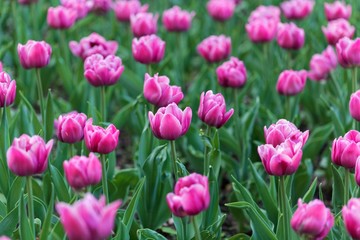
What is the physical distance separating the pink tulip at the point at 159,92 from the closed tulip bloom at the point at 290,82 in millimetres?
603

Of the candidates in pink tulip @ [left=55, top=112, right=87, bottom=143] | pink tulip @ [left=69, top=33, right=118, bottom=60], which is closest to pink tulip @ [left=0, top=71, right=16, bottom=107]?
pink tulip @ [left=55, top=112, right=87, bottom=143]

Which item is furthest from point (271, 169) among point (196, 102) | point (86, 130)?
point (196, 102)

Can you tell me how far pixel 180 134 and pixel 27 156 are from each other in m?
0.49

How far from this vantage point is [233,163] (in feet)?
9.45

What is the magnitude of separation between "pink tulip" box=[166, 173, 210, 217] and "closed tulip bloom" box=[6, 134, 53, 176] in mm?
324

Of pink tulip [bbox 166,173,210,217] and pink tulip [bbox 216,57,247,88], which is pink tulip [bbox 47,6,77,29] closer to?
pink tulip [bbox 216,57,247,88]

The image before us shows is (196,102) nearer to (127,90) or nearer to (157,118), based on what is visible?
(127,90)

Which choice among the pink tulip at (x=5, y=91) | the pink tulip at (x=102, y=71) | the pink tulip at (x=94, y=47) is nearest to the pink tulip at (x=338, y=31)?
the pink tulip at (x=94, y=47)

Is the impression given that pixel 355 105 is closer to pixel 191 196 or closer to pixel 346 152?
pixel 346 152

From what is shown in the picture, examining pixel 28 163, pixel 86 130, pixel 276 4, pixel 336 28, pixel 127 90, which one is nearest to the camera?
pixel 28 163

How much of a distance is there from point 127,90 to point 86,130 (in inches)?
59.9

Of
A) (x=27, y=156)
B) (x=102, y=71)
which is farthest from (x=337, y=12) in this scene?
(x=27, y=156)

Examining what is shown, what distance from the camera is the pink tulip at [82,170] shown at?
5.57 feet

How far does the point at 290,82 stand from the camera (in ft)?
9.11
